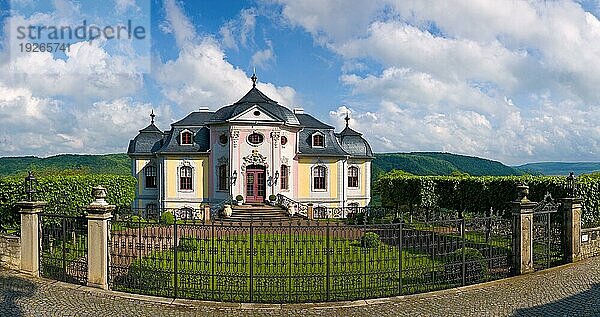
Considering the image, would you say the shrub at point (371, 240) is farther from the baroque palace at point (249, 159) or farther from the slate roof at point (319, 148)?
the slate roof at point (319, 148)

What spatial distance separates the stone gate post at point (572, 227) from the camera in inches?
526

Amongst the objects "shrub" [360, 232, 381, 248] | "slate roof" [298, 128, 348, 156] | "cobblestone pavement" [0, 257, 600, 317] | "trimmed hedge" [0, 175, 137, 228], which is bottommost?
"cobblestone pavement" [0, 257, 600, 317]

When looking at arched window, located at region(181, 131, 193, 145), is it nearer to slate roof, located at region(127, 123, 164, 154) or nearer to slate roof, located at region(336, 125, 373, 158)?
slate roof, located at region(127, 123, 164, 154)

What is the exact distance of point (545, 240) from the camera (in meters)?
13.2

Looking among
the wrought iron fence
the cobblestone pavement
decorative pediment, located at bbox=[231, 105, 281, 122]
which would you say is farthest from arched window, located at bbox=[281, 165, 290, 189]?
the cobblestone pavement

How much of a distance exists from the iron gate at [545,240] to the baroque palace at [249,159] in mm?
22133

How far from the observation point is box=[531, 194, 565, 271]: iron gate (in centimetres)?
1299

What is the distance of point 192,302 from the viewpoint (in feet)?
32.9

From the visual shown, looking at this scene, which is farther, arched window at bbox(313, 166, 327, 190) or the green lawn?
arched window at bbox(313, 166, 327, 190)

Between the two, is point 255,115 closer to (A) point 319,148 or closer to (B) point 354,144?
(A) point 319,148

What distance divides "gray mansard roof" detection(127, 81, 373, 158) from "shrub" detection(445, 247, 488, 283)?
75.7ft

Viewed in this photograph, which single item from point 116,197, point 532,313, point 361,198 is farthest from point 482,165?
point 532,313

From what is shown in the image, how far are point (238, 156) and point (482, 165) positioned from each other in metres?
88.2

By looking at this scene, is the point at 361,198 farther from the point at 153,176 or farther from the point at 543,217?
the point at 543,217
